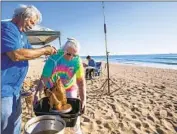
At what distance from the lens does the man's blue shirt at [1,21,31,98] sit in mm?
1875

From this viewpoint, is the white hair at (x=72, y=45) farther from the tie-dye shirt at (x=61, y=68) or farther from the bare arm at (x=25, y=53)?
the bare arm at (x=25, y=53)

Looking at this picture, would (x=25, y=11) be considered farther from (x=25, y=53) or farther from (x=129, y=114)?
(x=129, y=114)

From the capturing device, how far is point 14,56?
1.87 meters

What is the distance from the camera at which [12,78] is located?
2066 millimetres

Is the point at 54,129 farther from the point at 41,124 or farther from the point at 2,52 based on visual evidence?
the point at 2,52

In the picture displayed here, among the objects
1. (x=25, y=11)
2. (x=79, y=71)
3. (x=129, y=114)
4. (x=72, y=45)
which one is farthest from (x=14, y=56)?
(x=129, y=114)

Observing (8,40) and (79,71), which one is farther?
(79,71)

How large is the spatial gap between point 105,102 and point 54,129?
4.06 metres

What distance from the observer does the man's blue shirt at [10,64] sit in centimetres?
188

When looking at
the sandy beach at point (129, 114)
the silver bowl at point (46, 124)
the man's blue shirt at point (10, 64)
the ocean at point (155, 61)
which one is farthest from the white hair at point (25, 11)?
the ocean at point (155, 61)

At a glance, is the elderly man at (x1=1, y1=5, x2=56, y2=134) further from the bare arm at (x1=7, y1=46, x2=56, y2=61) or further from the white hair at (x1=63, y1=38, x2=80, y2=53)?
the white hair at (x1=63, y1=38, x2=80, y2=53)

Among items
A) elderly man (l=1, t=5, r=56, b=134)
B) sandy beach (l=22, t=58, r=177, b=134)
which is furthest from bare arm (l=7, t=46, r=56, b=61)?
sandy beach (l=22, t=58, r=177, b=134)

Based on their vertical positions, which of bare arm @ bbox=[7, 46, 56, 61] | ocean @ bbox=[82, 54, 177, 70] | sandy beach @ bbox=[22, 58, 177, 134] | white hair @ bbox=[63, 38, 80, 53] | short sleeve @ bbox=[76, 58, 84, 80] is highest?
white hair @ bbox=[63, 38, 80, 53]

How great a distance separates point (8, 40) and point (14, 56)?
0.15 metres
